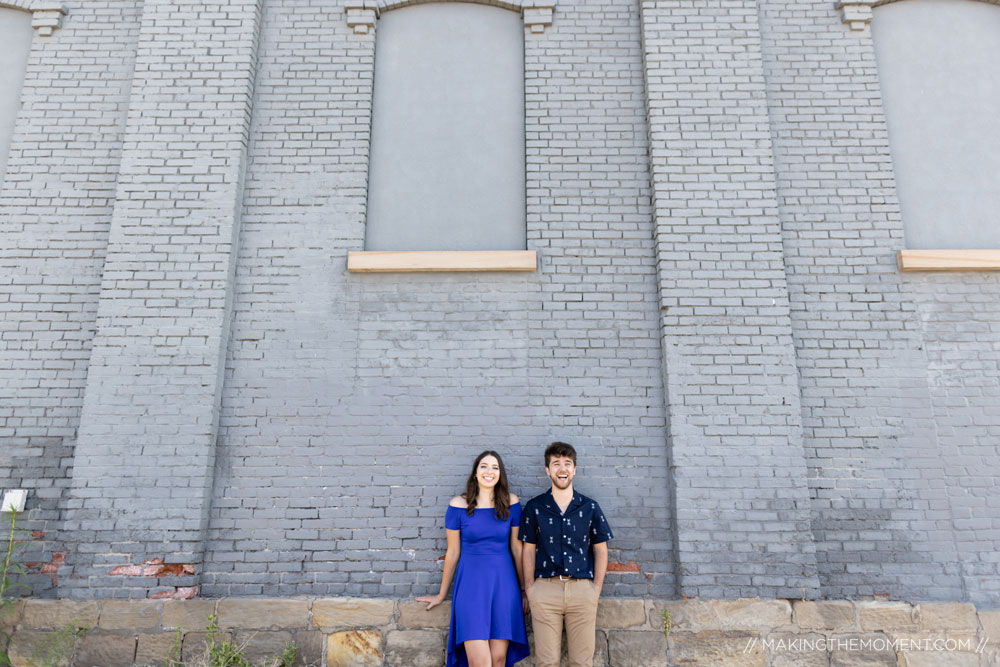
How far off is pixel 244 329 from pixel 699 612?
4.03 meters

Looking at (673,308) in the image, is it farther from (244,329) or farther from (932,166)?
(244,329)

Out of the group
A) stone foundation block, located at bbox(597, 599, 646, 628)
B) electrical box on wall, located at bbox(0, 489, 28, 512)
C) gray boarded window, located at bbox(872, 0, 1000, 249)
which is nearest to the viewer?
stone foundation block, located at bbox(597, 599, 646, 628)

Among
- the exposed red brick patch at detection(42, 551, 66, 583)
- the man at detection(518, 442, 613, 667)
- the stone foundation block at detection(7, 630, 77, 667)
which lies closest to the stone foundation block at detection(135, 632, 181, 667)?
the stone foundation block at detection(7, 630, 77, 667)

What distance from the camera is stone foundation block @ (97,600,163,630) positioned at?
463 cm

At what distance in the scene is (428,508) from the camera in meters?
5.00

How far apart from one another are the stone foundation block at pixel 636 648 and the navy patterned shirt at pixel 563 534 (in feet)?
1.65

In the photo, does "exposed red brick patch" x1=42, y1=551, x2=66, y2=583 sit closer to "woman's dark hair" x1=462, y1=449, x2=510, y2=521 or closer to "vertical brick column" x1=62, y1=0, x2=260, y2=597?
"vertical brick column" x1=62, y1=0, x2=260, y2=597

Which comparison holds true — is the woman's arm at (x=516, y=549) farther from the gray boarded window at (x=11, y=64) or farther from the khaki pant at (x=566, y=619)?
the gray boarded window at (x=11, y=64)

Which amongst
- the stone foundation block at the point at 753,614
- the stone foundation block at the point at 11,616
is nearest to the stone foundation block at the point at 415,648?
the stone foundation block at the point at 753,614

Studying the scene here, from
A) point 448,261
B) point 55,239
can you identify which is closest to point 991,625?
point 448,261

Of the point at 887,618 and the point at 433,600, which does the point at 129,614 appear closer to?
the point at 433,600

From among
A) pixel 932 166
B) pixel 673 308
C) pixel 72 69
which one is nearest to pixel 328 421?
pixel 673 308

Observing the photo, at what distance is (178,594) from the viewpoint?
4738 millimetres

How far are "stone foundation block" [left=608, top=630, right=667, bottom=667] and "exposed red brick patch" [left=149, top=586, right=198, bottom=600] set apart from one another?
296 centimetres
